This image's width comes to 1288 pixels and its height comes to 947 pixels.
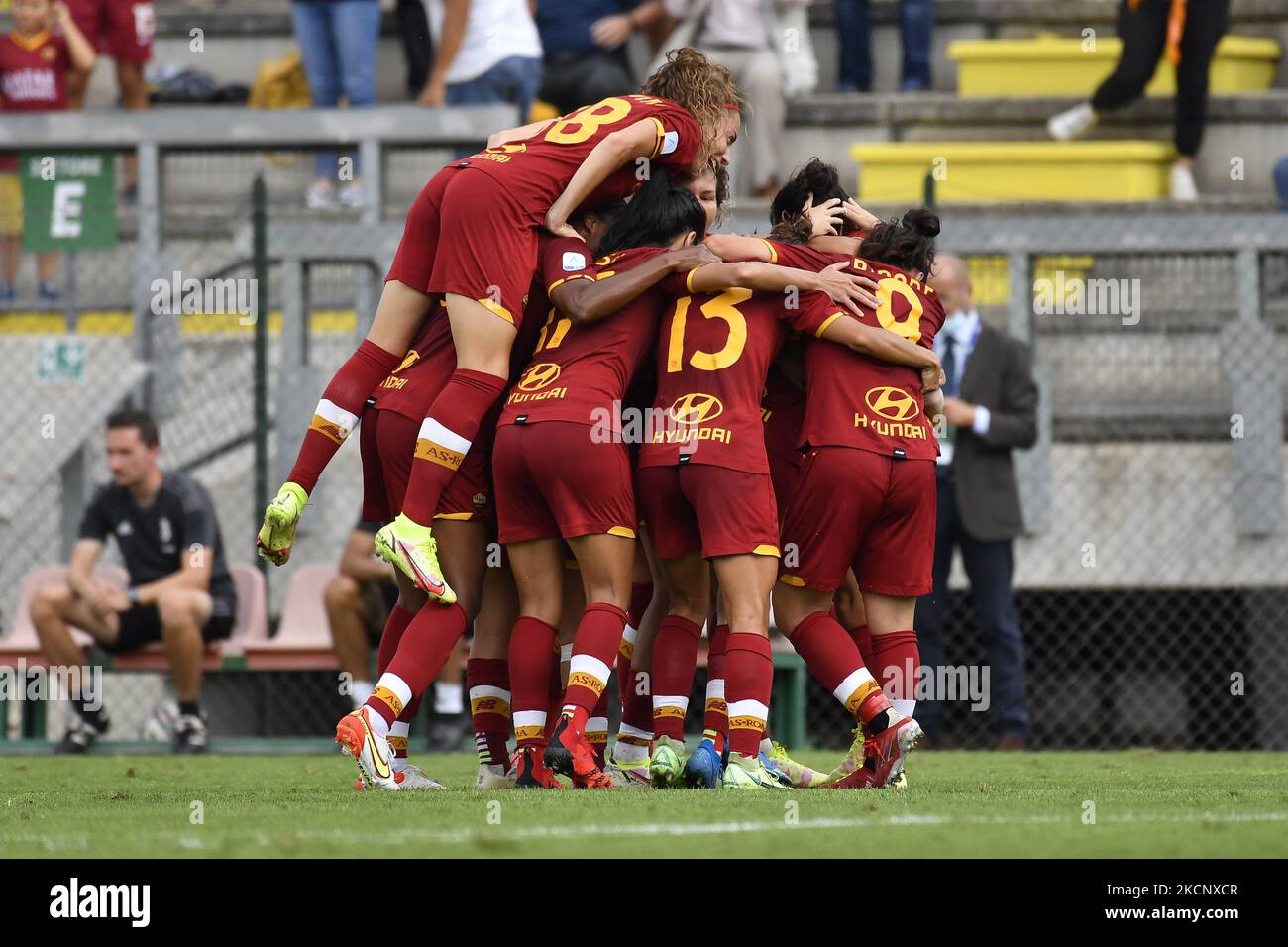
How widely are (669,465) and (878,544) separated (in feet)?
2.57

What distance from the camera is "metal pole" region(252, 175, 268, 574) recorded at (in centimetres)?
1075

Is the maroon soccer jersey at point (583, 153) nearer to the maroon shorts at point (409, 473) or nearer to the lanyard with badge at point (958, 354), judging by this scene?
the maroon shorts at point (409, 473)

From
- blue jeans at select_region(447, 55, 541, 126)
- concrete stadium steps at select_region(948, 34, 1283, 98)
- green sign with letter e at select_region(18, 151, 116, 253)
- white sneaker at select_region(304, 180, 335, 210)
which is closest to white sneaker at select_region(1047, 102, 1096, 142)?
concrete stadium steps at select_region(948, 34, 1283, 98)

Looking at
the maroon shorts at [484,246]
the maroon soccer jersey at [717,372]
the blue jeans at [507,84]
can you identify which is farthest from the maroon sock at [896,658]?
the blue jeans at [507,84]

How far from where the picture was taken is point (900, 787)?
6219 millimetres

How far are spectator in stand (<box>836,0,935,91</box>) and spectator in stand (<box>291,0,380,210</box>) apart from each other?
3326 millimetres

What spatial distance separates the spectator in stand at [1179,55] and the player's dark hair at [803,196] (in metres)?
6.25

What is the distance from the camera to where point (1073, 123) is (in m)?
13.2

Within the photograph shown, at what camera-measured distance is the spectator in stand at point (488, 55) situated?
12.2m

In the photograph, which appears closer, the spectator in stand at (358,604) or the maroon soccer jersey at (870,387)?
the maroon soccer jersey at (870,387)

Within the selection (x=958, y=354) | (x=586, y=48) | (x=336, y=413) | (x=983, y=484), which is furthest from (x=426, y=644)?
(x=586, y=48)
